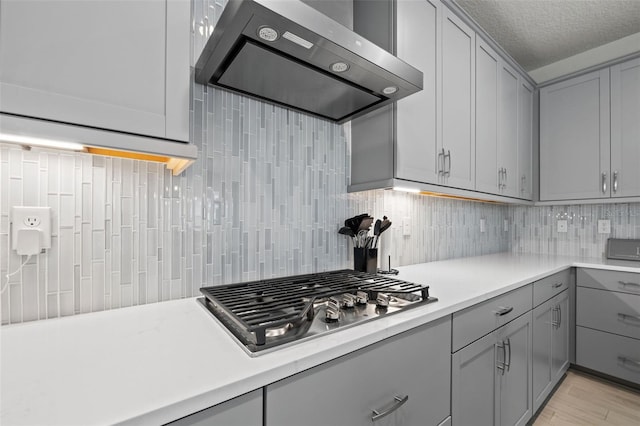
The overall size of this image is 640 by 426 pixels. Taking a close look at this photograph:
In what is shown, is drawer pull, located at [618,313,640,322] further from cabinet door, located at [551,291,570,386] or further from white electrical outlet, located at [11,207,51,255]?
white electrical outlet, located at [11,207,51,255]

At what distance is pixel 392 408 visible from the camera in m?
0.84

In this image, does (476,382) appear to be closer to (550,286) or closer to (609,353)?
(550,286)

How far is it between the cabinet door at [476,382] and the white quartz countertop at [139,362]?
0.31 m

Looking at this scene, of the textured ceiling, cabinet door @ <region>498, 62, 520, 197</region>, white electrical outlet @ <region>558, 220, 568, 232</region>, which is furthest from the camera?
white electrical outlet @ <region>558, 220, 568, 232</region>

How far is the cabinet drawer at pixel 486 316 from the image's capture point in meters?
1.11

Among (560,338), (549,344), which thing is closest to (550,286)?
(549,344)

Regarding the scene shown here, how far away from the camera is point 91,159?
3.13 ft

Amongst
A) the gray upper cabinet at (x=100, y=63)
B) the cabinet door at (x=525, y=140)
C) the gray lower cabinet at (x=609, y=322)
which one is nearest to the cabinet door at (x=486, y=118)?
the cabinet door at (x=525, y=140)

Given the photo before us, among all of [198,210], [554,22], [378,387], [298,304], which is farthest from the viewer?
[554,22]

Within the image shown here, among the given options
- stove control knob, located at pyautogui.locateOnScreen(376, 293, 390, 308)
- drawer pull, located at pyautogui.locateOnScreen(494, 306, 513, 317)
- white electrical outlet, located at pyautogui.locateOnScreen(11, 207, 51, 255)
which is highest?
white electrical outlet, located at pyautogui.locateOnScreen(11, 207, 51, 255)

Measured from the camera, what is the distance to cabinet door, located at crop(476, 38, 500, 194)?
1.96 m

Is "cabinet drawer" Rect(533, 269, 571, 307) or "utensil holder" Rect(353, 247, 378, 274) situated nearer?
"utensil holder" Rect(353, 247, 378, 274)

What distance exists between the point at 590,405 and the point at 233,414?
243cm

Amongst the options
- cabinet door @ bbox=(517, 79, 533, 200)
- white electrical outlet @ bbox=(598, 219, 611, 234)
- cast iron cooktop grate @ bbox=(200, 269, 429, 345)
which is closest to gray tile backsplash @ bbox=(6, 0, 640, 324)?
cast iron cooktop grate @ bbox=(200, 269, 429, 345)
